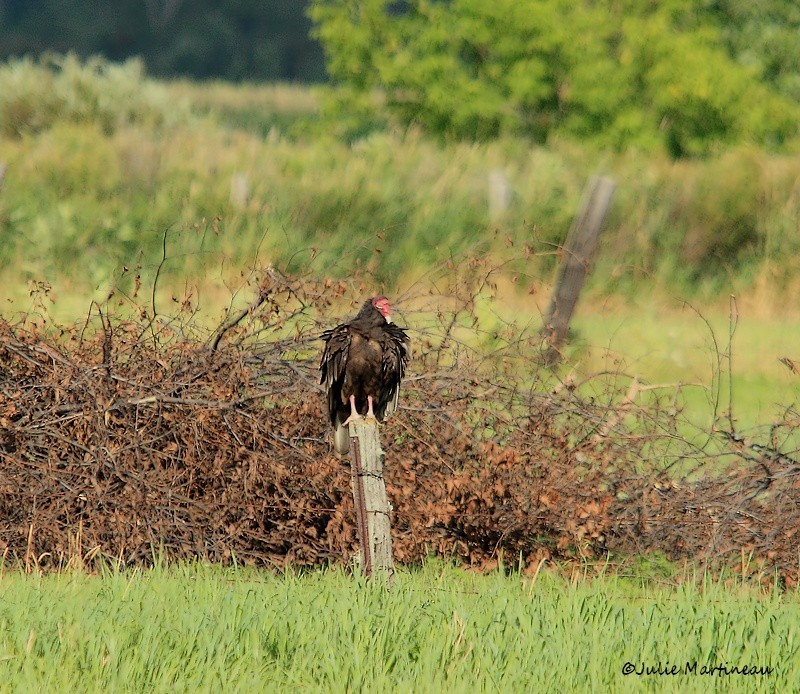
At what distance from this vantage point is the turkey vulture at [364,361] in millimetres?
6961

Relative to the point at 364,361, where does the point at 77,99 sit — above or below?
above

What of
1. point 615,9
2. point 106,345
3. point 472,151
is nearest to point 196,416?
point 106,345

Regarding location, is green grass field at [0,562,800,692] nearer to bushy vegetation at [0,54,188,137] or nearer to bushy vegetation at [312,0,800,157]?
bushy vegetation at [0,54,188,137]

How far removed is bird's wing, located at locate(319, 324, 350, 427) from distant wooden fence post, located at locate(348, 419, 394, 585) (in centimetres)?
59

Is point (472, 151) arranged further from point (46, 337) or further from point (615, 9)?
point (46, 337)

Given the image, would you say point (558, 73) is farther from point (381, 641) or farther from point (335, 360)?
point (381, 641)

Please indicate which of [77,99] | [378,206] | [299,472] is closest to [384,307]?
[299,472]

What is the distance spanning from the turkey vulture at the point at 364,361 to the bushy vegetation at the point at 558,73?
18433mm

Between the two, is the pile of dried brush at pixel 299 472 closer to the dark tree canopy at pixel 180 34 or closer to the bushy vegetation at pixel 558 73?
the bushy vegetation at pixel 558 73

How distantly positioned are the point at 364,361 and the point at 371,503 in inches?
35.0

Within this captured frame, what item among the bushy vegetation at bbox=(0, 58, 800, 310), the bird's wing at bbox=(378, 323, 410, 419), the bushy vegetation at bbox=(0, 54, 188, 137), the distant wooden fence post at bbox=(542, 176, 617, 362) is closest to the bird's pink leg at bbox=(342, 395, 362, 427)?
the bird's wing at bbox=(378, 323, 410, 419)

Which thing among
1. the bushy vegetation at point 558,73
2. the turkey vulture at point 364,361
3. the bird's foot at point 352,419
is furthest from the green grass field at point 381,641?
the bushy vegetation at point 558,73

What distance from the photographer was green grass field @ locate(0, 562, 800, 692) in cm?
501

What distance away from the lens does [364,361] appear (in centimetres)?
698
